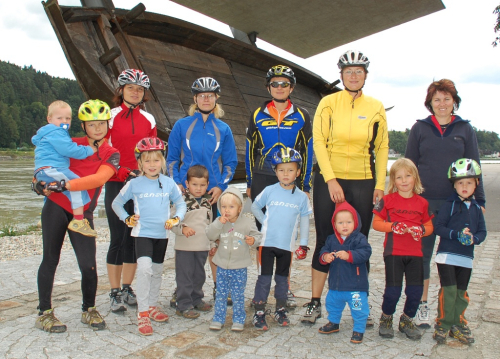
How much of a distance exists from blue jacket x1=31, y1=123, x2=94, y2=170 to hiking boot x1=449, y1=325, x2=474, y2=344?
3.13m

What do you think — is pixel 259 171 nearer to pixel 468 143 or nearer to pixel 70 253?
pixel 468 143

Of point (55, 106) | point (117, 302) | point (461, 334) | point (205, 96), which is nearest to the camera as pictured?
point (461, 334)

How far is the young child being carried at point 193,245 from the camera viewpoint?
3.92 metres

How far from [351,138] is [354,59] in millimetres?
665

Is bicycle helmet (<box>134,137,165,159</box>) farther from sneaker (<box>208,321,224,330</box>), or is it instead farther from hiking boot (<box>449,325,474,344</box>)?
hiking boot (<box>449,325,474,344</box>)

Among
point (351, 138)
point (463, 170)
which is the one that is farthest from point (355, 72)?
point (463, 170)

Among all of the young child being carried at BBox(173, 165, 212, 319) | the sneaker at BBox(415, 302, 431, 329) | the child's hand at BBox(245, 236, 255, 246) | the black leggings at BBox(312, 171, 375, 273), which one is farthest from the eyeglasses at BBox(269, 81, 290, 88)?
the sneaker at BBox(415, 302, 431, 329)

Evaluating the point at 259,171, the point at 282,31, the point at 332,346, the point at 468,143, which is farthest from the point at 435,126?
the point at 282,31

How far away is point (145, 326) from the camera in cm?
343

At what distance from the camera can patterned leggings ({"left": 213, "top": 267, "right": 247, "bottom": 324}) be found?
3.56 metres

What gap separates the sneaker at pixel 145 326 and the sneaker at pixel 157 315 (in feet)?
0.73

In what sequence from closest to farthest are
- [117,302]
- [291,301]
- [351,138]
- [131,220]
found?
[131,220] → [351,138] → [117,302] → [291,301]

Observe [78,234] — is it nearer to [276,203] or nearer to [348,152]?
[276,203]

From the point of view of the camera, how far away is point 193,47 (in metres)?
11.9
